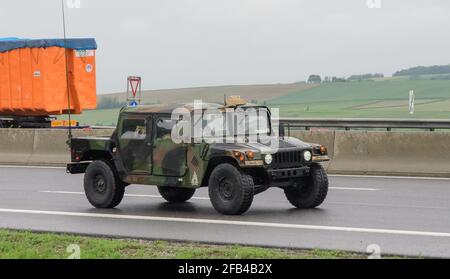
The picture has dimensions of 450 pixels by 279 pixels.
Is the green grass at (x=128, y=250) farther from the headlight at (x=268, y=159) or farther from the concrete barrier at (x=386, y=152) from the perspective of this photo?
the concrete barrier at (x=386, y=152)

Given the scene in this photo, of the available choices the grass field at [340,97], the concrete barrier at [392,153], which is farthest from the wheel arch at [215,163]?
the grass field at [340,97]

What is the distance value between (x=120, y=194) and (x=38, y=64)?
1559cm

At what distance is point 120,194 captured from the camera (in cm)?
1350

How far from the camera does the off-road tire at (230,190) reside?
11945mm

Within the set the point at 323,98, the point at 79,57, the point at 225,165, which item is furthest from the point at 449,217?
the point at 323,98

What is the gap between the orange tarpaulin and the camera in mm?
28047

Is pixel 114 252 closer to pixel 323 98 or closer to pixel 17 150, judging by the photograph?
pixel 17 150

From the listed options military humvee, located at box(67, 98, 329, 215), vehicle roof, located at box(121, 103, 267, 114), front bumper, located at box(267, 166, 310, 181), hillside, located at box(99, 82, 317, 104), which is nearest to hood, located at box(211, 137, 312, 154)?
military humvee, located at box(67, 98, 329, 215)

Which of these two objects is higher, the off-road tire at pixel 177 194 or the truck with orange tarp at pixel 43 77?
the truck with orange tarp at pixel 43 77

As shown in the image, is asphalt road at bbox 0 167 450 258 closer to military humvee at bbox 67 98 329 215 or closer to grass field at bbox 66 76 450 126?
military humvee at bbox 67 98 329 215

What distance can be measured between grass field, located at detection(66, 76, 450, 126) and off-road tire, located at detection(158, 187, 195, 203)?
7.90 m

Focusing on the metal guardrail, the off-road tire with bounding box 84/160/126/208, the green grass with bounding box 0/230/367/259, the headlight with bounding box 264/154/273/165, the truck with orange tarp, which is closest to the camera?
the green grass with bounding box 0/230/367/259

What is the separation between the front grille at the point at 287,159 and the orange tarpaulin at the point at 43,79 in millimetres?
16909
